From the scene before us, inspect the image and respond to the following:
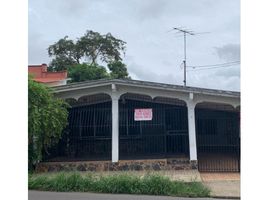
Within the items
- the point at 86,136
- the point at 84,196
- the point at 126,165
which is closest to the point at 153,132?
the point at 126,165

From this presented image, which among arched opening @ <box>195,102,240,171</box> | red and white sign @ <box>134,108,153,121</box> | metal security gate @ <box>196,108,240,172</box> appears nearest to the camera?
red and white sign @ <box>134,108,153,121</box>

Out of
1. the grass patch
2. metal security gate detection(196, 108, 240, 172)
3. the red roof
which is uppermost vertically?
the red roof

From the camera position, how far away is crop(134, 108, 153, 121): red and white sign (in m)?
13.0

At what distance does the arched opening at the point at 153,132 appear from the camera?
1330 cm

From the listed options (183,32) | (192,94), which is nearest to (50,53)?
(183,32)

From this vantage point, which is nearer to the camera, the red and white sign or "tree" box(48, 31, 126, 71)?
the red and white sign

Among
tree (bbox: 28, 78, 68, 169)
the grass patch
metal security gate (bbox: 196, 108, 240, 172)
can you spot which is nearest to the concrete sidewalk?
the grass patch

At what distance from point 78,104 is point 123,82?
2.79m

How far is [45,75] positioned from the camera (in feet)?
87.7

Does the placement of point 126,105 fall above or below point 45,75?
below

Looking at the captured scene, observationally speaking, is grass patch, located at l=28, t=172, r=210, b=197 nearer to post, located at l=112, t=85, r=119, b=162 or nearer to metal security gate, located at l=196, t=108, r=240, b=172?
post, located at l=112, t=85, r=119, b=162

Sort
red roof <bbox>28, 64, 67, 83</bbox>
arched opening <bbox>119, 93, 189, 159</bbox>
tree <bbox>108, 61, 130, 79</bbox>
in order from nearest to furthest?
arched opening <bbox>119, 93, 189, 159</bbox> < red roof <bbox>28, 64, 67, 83</bbox> < tree <bbox>108, 61, 130, 79</bbox>

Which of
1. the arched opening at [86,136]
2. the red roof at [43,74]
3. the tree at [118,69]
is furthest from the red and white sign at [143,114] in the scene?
the tree at [118,69]
